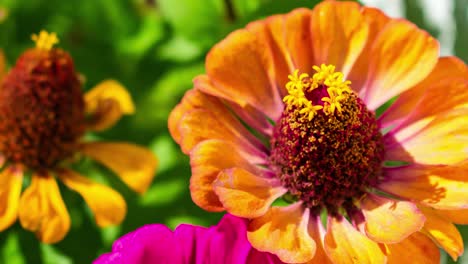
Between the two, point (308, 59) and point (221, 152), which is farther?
point (308, 59)

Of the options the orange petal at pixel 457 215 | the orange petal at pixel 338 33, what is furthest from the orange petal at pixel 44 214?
→ the orange petal at pixel 457 215

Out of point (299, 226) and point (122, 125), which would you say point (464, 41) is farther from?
point (122, 125)

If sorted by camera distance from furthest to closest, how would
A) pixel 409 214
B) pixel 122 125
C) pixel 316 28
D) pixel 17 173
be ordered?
pixel 122 125
pixel 17 173
pixel 316 28
pixel 409 214

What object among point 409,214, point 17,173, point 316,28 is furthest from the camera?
point 17,173

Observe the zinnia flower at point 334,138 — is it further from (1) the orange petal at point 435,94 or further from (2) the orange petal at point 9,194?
(2) the orange petal at point 9,194

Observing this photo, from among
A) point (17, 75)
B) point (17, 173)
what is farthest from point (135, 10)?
point (17, 173)

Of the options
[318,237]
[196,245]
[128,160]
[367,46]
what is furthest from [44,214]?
[367,46]

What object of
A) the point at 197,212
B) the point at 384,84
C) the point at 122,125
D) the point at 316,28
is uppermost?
the point at 316,28
